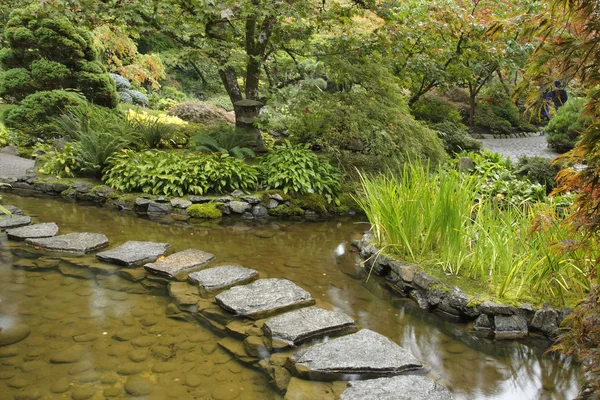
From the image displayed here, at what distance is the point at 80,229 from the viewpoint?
17.5 feet

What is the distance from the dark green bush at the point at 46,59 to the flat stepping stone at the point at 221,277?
23.2 ft

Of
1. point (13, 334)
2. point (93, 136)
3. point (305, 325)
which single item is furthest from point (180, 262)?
point (93, 136)

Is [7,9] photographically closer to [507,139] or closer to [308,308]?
[308,308]

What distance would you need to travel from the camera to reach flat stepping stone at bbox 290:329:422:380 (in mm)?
2709

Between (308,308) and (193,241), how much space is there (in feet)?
7.35

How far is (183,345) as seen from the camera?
3.00 meters

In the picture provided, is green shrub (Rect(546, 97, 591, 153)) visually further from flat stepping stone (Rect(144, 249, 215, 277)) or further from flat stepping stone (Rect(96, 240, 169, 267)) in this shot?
flat stepping stone (Rect(96, 240, 169, 267))

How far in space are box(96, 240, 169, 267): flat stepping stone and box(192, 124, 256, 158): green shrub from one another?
2711mm

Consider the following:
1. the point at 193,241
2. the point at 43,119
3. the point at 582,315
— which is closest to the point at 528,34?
the point at 582,315

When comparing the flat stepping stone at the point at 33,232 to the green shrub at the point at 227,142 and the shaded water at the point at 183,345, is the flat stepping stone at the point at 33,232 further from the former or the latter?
the green shrub at the point at 227,142

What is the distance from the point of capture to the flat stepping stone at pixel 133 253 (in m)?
4.25

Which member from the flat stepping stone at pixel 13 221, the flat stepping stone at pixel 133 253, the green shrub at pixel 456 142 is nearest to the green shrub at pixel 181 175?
the flat stepping stone at pixel 13 221

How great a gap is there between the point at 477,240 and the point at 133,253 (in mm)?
3238

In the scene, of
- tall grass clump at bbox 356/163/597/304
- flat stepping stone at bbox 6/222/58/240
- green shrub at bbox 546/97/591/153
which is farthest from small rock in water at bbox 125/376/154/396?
green shrub at bbox 546/97/591/153
